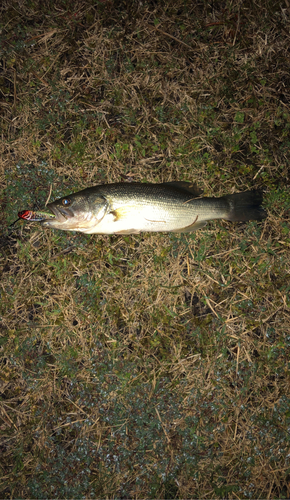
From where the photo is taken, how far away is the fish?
3238 millimetres

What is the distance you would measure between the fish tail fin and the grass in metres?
0.18

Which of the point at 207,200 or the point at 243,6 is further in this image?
the point at 243,6

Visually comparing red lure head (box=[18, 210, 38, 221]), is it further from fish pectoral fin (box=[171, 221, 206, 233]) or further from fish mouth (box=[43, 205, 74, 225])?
fish pectoral fin (box=[171, 221, 206, 233])

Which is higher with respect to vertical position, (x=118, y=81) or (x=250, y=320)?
(x=118, y=81)

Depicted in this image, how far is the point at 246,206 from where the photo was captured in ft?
12.1

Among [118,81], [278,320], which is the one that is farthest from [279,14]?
[278,320]

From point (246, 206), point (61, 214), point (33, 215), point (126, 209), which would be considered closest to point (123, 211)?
point (126, 209)

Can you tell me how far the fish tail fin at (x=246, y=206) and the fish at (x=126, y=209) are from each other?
1.43 ft

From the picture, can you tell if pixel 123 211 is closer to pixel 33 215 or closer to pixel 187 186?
pixel 187 186

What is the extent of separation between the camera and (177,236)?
388cm

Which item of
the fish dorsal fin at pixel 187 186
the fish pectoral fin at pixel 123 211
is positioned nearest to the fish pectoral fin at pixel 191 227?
the fish dorsal fin at pixel 187 186

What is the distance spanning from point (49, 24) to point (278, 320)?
502 cm

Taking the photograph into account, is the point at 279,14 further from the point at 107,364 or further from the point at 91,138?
the point at 107,364

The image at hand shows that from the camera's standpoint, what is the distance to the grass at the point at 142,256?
3.76 m
